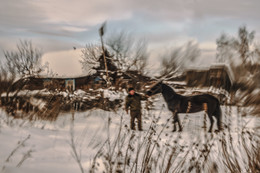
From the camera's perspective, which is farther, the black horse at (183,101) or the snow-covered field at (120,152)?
the black horse at (183,101)

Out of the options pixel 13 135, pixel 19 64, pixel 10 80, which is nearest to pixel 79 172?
pixel 13 135

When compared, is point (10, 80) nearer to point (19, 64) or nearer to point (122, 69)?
point (19, 64)

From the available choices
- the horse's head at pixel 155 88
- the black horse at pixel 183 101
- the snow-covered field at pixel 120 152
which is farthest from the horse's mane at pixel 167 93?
the snow-covered field at pixel 120 152

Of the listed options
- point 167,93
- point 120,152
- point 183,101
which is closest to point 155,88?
point 167,93


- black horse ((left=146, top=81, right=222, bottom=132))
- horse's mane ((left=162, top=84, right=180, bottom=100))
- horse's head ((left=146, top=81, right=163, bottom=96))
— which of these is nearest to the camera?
horse's head ((left=146, top=81, right=163, bottom=96))

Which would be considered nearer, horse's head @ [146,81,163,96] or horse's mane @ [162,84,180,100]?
horse's head @ [146,81,163,96]

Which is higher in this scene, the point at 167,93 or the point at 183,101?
the point at 167,93

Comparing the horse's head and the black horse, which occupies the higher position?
the horse's head

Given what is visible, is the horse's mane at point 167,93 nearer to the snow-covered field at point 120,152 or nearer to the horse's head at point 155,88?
the horse's head at point 155,88

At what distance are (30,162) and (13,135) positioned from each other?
1.31 meters

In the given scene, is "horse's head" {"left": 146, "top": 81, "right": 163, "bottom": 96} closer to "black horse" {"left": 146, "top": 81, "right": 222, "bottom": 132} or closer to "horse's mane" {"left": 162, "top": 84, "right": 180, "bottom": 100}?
"black horse" {"left": 146, "top": 81, "right": 222, "bottom": 132}

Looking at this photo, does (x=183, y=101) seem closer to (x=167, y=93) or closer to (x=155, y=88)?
(x=167, y=93)

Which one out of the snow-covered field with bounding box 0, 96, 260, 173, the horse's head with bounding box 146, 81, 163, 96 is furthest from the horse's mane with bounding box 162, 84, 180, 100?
the snow-covered field with bounding box 0, 96, 260, 173

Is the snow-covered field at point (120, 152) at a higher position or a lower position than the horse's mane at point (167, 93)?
lower
